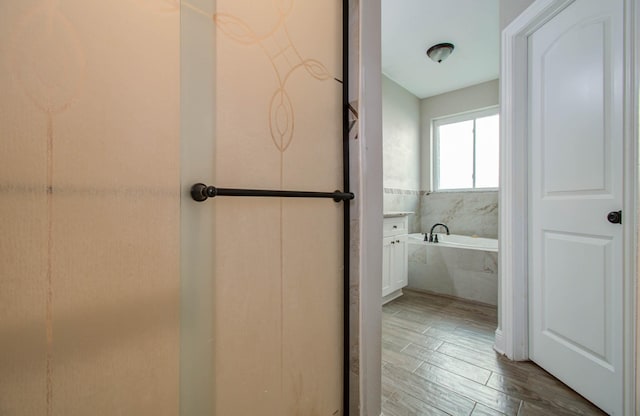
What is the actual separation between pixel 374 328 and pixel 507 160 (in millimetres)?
1439

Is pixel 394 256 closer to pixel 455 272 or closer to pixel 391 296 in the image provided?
pixel 391 296

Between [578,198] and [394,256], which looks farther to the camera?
[394,256]

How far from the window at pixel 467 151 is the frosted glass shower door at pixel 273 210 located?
3559mm

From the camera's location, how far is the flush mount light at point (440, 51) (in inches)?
110

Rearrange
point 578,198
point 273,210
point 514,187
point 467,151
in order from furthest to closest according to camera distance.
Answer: point 467,151 → point 514,187 → point 578,198 → point 273,210

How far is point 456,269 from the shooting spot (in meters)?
2.83

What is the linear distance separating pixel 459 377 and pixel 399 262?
1.31m

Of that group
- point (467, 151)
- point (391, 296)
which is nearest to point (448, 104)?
point (467, 151)

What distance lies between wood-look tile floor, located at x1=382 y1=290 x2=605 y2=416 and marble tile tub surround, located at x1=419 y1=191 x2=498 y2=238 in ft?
5.51

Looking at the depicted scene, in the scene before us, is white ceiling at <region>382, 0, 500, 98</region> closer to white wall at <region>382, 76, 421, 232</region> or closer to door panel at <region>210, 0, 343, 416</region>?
white wall at <region>382, 76, 421, 232</region>

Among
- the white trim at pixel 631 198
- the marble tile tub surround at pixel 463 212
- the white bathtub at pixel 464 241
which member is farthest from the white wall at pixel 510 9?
the marble tile tub surround at pixel 463 212

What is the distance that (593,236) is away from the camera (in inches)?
52.5

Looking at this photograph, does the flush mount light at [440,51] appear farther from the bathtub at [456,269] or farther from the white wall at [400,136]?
the bathtub at [456,269]

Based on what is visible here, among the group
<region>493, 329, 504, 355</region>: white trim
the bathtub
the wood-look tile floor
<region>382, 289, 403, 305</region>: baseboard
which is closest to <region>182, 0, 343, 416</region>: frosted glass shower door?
the wood-look tile floor
